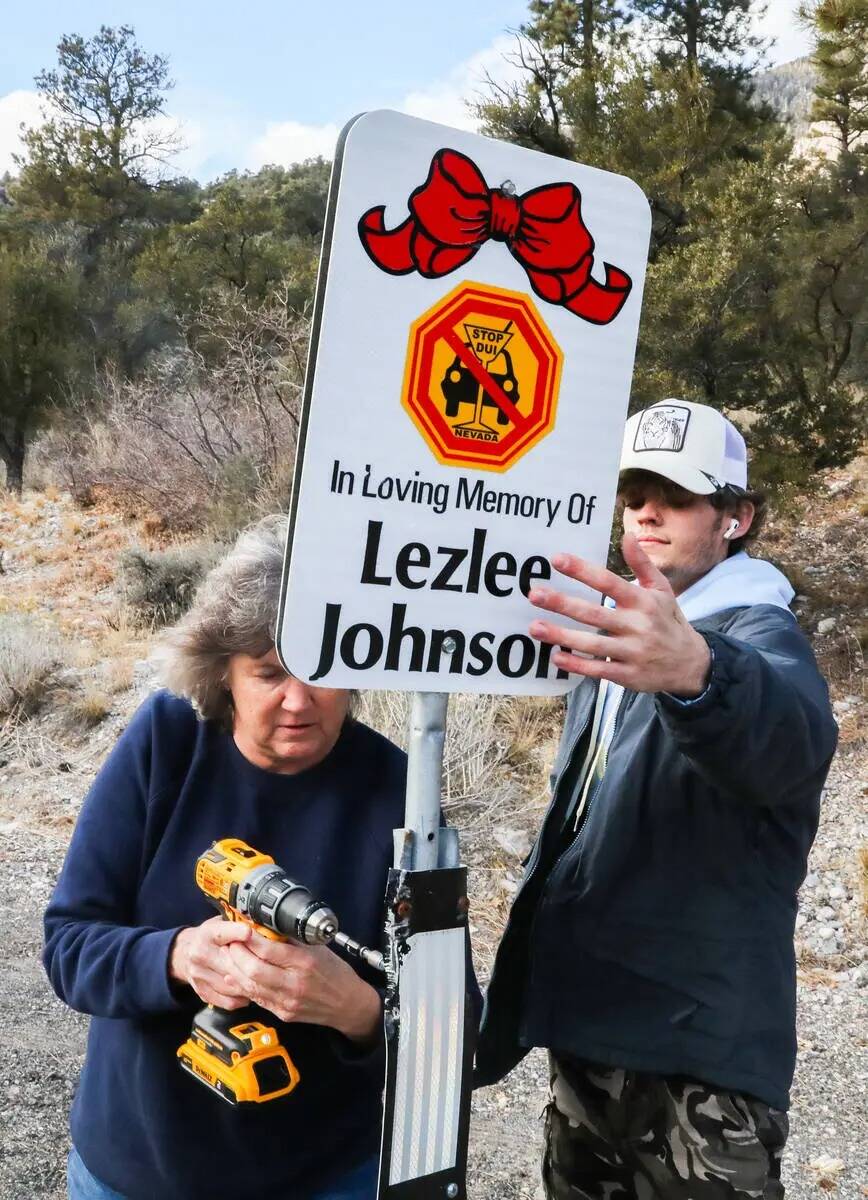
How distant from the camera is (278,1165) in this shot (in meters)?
1.74

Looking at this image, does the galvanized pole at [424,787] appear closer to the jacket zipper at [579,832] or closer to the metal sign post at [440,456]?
the metal sign post at [440,456]

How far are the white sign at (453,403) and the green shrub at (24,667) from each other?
298 inches

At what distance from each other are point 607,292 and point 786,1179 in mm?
3161

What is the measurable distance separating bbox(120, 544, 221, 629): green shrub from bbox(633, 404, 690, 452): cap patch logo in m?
8.26

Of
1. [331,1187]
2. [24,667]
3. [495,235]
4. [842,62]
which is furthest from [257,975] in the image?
[842,62]

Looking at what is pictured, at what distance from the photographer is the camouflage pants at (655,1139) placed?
1.88 meters

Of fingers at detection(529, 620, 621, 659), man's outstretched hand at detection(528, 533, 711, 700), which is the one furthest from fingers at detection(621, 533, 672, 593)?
fingers at detection(529, 620, 621, 659)

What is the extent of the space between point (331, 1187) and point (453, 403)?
1.29 metres

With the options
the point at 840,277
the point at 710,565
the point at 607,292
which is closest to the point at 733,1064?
the point at 710,565

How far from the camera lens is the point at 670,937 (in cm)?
191

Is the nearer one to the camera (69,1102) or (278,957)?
(278,957)

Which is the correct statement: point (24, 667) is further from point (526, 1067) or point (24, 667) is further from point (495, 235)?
point (495, 235)

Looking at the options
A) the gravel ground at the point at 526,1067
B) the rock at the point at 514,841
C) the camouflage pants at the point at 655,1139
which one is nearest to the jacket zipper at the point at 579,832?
the camouflage pants at the point at 655,1139

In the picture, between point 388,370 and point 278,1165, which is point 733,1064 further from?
point 388,370
